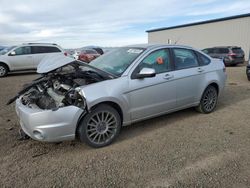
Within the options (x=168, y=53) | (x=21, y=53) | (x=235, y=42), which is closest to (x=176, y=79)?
(x=168, y=53)

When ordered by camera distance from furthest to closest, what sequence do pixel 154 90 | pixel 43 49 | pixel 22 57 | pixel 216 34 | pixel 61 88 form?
pixel 216 34
pixel 43 49
pixel 22 57
pixel 154 90
pixel 61 88

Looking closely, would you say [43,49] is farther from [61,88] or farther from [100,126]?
[100,126]

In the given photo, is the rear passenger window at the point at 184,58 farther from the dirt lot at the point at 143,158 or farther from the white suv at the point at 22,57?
the white suv at the point at 22,57

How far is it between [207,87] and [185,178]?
2.94 metres

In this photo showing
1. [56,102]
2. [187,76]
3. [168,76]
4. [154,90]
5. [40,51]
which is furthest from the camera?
[40,51]

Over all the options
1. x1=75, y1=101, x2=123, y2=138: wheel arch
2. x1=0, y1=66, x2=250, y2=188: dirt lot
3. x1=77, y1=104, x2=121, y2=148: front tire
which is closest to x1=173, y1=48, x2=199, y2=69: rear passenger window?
x1=0, y1=66, x2=250, y2=188: dirt lot

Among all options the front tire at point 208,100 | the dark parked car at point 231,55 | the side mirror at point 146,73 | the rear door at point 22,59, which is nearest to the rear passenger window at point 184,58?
the front tire at point 208,100

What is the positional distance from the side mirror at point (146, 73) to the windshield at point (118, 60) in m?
0.28

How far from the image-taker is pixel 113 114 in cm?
413

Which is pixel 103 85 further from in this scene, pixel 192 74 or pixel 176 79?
pixel 192 74

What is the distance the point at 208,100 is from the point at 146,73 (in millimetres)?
2211

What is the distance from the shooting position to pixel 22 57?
46.7 ft

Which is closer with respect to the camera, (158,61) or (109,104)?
(109,104)

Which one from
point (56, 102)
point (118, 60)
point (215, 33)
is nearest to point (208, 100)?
point (118, 60)
